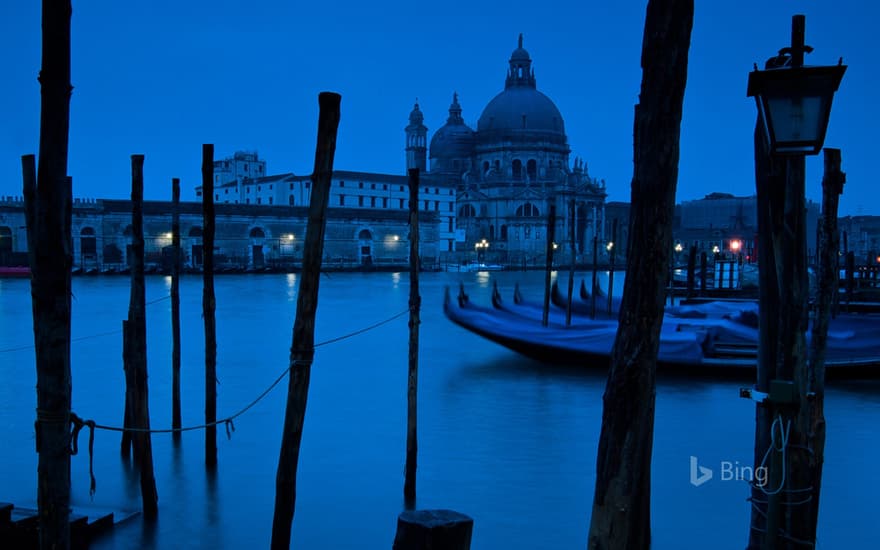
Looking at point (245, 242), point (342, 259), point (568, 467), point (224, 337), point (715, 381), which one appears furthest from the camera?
point (342, 259)

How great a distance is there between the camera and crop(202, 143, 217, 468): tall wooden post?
5.37m

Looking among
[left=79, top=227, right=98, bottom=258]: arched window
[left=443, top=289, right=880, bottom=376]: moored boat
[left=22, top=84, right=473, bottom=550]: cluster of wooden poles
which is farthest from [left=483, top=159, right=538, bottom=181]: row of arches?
[left=22, top=84, right=473, bottom=550]: cluster of wooden poles

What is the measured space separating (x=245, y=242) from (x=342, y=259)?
5425 millimetres

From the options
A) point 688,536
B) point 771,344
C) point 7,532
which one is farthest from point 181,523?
point 771,344

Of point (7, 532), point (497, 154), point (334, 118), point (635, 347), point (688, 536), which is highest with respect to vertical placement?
point (497, 154)

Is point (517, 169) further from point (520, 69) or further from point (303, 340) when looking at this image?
point (303, 340)

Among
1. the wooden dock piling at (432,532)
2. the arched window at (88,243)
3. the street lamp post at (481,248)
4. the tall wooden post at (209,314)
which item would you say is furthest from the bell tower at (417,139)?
the wooden dock piling at (432,532)

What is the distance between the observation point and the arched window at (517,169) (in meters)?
53.2

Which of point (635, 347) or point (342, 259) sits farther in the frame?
point (342, 259)

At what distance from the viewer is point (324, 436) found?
7172 millimetres

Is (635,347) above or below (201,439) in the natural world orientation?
above

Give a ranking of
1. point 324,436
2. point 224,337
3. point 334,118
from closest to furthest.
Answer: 1. point 334,118
2. point 324,436
3. point 224,337

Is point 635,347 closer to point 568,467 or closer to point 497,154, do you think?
point 568,467

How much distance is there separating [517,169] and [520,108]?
408cm
